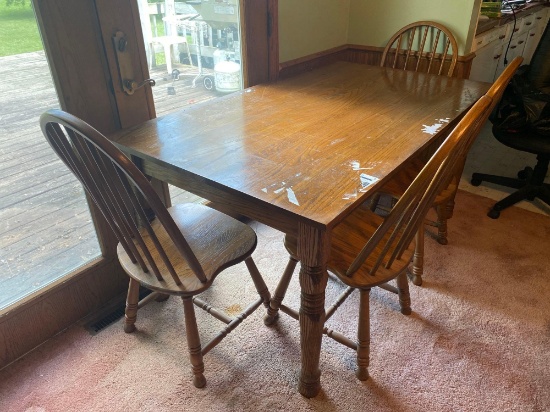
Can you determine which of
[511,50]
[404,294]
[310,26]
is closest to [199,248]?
[404,294]

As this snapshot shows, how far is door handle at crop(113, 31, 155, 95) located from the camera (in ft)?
4.83

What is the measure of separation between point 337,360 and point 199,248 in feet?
2.12

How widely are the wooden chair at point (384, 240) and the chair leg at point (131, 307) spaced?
1.64 ft

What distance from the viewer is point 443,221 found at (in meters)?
2.13

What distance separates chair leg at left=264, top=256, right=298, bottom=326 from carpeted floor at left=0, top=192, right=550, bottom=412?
0.04 meters

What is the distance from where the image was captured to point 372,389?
4.71 ft

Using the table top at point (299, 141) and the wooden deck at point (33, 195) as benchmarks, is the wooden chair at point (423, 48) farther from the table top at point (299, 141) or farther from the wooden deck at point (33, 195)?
the wooden deck at point (33, 195)

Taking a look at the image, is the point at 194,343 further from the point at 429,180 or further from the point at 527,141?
the point at 527,141

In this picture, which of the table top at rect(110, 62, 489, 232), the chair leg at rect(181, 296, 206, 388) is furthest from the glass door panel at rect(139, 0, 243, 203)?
the chair leg at rect(181, 296, 206, 388)

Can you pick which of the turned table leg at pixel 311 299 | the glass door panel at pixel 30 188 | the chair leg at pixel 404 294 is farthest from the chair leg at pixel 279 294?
the glass door panel at pixel 30 188

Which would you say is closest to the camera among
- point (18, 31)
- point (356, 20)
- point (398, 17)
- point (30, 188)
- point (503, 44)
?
point (18, 31)

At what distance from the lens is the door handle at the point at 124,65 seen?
147cm

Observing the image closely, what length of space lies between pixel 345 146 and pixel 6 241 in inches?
47.7

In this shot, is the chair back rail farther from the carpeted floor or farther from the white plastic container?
the white plastic container
